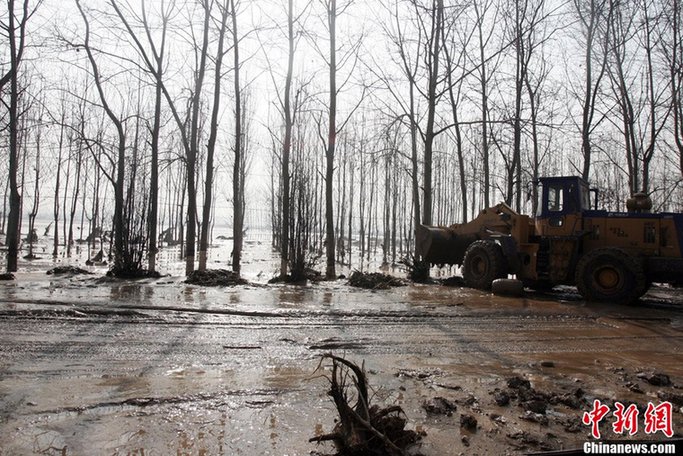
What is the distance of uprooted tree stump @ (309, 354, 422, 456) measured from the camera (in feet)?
9.96

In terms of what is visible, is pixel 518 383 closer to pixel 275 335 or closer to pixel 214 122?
pixel 275 335

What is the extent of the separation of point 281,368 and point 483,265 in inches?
370

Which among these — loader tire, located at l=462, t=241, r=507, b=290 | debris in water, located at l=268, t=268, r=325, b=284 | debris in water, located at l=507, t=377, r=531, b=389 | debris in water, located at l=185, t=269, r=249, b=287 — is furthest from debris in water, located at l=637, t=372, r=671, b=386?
debris in water, located at l=268, t=268, r=325, b=284

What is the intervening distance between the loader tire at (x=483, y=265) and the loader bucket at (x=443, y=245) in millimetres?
697

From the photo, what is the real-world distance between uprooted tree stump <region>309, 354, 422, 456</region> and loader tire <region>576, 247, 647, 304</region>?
9.11 m

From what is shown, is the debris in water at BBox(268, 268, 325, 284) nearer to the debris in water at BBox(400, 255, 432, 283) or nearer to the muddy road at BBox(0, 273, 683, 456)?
the debris in water at BBox(400, 255, 432, 283)

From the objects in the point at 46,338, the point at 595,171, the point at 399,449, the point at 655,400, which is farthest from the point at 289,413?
the point at 595,171

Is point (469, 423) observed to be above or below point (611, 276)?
below

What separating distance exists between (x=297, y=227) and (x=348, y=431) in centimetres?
1141

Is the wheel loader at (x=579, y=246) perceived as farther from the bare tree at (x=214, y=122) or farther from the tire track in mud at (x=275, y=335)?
the bare tree at (x=214, y=122)

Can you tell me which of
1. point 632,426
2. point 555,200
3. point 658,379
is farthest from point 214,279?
point 632,426

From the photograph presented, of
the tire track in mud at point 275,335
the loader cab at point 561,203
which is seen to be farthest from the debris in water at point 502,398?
the loader cab at point 561,203

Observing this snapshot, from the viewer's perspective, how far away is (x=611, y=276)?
424 inches

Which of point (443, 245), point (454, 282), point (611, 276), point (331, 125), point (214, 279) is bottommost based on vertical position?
point (454, 282)
